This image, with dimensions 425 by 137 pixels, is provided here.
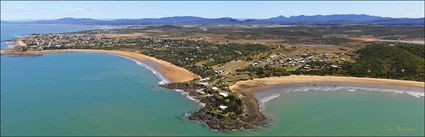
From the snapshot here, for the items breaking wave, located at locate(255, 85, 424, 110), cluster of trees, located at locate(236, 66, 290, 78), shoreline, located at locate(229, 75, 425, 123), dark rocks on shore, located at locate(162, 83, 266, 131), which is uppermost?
cluster of trees, located at locate(236, 66, 290, 78)

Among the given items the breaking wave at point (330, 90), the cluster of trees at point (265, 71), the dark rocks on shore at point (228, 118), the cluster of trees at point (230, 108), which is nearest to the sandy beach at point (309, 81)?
the cluster of trees at point (265, 71)

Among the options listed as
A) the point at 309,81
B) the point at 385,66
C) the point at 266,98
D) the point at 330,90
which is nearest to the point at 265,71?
the point at 309,81

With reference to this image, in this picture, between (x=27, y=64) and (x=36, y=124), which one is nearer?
(x=36, y=124)

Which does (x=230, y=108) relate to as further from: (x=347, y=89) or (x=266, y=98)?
(x=347, y=89)

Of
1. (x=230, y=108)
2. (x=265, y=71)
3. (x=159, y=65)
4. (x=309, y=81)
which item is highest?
(x=159, y=65)

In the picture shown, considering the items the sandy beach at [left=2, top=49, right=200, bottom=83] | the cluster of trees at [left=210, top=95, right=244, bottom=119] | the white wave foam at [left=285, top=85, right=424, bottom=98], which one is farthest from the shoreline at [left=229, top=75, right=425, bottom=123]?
the sandy beach at [left=2, top=49, right=200, bottom=83]

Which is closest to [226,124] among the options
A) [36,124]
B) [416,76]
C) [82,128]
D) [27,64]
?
[82,128]

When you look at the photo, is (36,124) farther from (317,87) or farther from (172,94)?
(317,87)

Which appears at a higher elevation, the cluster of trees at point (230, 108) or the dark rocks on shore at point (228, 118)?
the cluster of trees at point (230, 108)

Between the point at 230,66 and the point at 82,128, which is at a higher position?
the point at 230,66

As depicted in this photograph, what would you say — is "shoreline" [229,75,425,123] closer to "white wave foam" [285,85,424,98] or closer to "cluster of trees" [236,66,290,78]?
"white wave foam" [285,85,424,98]

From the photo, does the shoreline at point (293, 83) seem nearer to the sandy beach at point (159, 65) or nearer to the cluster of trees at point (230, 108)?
the cluster of trees at point (230, 108)
